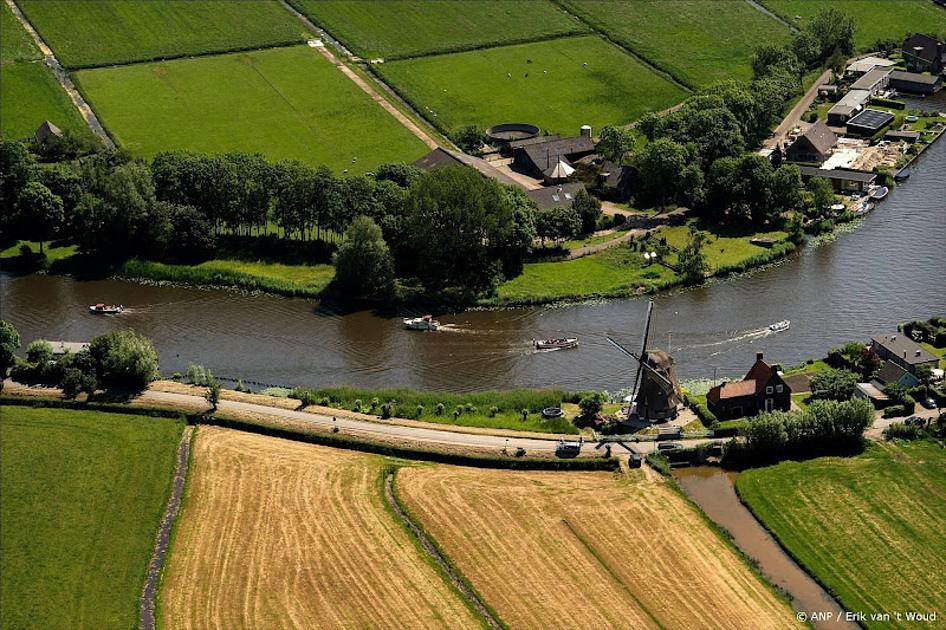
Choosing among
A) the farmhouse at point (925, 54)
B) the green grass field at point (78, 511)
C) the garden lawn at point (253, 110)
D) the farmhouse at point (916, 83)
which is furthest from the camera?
the farmhouse at point (925, 54)

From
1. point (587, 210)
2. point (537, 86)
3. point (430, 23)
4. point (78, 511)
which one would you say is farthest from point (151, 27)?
point (78, 511)

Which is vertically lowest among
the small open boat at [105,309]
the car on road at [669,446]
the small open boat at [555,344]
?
the car on road at [669,446]

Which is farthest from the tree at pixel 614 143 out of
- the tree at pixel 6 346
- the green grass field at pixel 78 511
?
the tree at pixel 6 346

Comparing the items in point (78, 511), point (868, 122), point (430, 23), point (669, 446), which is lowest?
point (78, 511)

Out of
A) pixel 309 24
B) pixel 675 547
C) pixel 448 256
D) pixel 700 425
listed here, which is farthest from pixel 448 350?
pixel 309 24

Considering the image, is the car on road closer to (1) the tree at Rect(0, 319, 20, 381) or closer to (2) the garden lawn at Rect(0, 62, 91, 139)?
(1) the tree at Rect(0, 319, 20, 381)

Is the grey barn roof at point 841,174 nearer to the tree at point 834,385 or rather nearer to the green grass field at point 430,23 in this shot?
the tree at point 834,385

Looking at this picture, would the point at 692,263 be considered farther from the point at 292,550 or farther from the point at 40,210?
the point at 40,210
